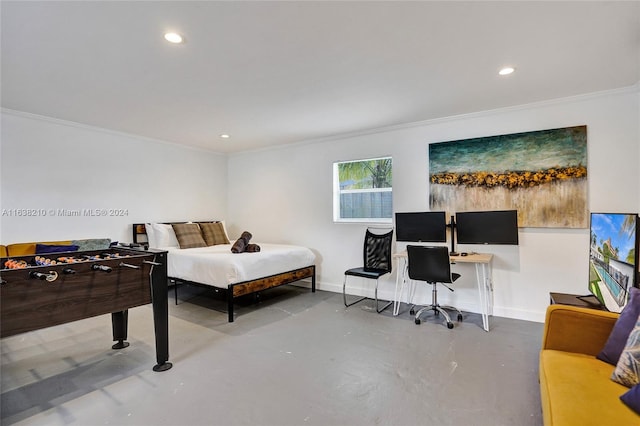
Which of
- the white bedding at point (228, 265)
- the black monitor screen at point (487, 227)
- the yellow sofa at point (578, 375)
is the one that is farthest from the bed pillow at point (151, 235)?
the yellow sofa at point (578, 375)

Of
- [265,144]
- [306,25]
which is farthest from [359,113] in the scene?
[265,144]

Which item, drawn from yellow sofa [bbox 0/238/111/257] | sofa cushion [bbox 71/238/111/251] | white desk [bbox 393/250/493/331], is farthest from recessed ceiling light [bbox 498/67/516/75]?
sofa cushion [bbox 71/238/111/251]

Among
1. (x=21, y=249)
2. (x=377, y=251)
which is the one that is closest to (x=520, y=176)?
(x=377, y=251)

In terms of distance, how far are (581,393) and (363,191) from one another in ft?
11.9

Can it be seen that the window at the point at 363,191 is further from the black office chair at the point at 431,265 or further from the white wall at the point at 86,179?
the white wall at the point at 86,179

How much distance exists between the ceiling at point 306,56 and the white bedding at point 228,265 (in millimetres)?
1790

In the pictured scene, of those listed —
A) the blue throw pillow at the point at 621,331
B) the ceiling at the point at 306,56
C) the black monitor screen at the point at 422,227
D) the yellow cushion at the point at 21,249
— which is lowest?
the blue throw pillow at the point at 621,331

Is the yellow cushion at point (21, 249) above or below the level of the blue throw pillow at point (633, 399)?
above

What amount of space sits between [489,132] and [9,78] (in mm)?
4972

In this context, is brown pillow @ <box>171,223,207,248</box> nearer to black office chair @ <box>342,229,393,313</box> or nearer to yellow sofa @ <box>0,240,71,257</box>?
yellow sofa @ <box>0,240,71,257</box>

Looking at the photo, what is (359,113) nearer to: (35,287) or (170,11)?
(170,11)

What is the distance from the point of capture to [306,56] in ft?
7.83

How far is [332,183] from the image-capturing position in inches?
194

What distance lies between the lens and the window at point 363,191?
455cm
